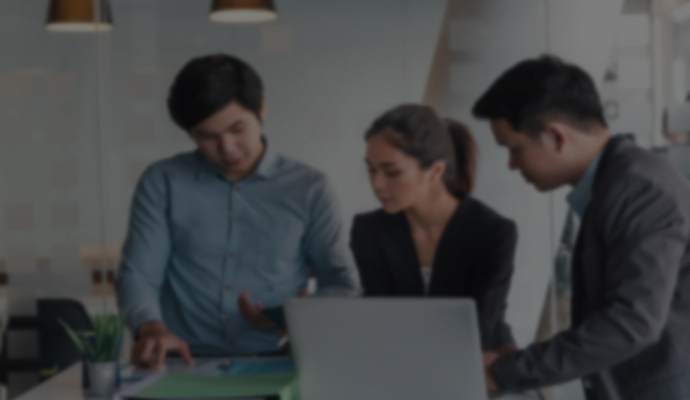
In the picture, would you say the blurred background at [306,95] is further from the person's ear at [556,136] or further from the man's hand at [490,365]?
the man's hand at [490,365]

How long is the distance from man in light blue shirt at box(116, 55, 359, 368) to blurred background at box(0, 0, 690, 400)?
109 cm

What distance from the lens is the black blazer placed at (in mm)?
2455

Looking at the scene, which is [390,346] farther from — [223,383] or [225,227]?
[225,227]

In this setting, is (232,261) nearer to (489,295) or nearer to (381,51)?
(489,295)

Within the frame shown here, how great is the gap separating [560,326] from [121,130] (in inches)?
87.2

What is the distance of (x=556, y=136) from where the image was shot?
1.99 meters

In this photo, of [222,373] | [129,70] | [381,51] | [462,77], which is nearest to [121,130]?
[129,70]

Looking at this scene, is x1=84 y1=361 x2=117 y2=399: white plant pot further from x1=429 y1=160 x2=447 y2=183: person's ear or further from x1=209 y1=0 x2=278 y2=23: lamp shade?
x1=209 y1=0 x2=278 y2=23: lamp shade

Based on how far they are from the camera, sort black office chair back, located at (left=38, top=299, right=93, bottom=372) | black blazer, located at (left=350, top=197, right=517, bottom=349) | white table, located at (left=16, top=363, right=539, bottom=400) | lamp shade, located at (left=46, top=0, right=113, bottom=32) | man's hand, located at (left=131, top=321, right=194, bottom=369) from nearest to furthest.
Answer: white table, located at (left=16, top=363, right=539, bottom=400), man's hand, located at (left=131, top=321, right=194, bottom=369), black blazer, located at (left=350, top=197, right=517, bottom=349), black office chair back, located at (left=38, top=299, right=93, bottom=372), lamp shade, located at (left=46, top=0, right=113, bottom=32)

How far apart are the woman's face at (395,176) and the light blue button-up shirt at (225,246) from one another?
20 centimetres

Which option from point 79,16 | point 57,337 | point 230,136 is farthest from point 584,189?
point 79,16

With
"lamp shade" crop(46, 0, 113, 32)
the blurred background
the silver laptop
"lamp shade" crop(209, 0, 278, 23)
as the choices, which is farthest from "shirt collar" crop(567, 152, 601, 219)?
"lamp shade" crop(46, 0, 113, 32)

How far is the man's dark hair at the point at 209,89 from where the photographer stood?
2523 mm

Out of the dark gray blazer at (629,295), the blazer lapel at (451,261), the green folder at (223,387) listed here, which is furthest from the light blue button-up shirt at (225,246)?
the dark gray blazer at (629,295)
